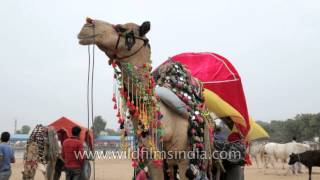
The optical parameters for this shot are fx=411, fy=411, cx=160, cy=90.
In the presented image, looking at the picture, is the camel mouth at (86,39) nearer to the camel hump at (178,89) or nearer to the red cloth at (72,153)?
the camel hump at (178,89)

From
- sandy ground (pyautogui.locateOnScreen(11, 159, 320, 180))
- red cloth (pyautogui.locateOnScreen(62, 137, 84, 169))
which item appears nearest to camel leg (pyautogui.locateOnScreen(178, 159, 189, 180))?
red cloth (pyautogui.locateOnScreen(62, 137, 84, 169))

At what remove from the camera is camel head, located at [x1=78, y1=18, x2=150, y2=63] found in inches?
145

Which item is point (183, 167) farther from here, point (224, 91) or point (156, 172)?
point (224, 91)

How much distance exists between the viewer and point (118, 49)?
390 centimetres

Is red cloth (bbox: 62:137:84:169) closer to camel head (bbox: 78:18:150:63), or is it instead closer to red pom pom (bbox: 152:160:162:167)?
red pom pom (bbox: 152:160:162:167)

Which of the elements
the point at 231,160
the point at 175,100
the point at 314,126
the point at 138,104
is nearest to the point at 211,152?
the point at 231,160

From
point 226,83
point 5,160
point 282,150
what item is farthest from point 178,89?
point 282,150

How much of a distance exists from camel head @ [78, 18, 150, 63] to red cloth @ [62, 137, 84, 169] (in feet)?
15.4

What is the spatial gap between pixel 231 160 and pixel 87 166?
3.92 metres

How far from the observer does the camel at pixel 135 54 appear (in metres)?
3.73

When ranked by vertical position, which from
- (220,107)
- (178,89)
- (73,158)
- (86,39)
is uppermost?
(86,39)

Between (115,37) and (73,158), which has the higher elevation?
(115,37)

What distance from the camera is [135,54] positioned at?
403 centimetres

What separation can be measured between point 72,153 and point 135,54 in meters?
4.74
